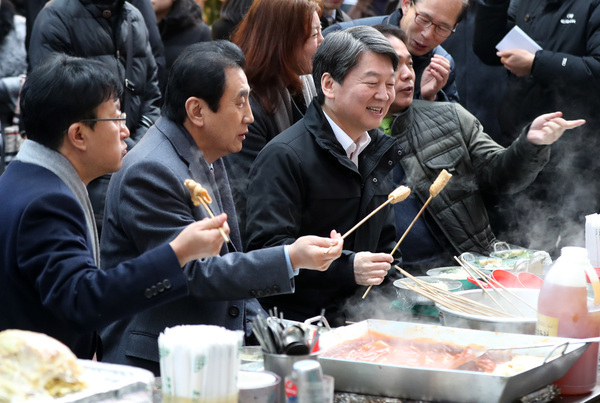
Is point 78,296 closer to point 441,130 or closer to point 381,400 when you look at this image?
point 381,400

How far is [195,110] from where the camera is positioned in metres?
2.90

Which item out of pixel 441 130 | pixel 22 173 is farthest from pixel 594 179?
pixel 22 173

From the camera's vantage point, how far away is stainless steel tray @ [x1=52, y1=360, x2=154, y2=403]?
5.80 feet

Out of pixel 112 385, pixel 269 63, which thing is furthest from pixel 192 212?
pixel 269 63

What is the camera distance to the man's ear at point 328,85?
3486 millimetres

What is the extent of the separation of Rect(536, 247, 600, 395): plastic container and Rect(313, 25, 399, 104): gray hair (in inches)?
56.6

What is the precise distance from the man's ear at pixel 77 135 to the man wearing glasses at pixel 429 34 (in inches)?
97.5

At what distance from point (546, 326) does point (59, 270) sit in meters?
1.36

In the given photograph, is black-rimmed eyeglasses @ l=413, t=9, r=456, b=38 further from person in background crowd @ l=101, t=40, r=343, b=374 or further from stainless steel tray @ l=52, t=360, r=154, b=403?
stainless steel tray @ l=52, t=360, r=154, b=403

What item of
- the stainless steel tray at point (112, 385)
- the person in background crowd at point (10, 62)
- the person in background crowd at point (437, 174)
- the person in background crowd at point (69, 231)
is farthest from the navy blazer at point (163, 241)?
the person in background crowd at point (10, 62)

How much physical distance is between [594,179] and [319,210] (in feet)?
8.09

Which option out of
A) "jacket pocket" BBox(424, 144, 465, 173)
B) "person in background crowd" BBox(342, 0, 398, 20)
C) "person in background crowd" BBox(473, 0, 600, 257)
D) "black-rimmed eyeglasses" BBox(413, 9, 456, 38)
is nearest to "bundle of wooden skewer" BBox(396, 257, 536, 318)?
"jacket pocket" BBox(424, 144, 465, 173)

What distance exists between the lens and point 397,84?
410 cm

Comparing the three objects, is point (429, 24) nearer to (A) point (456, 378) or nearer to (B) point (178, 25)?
(B) point (178, 25)
